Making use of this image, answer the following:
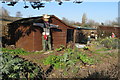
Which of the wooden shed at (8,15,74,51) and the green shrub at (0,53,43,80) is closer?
the green shrub at (0,53,43,80)

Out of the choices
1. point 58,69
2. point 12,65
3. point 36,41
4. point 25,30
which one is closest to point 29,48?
point 36,41

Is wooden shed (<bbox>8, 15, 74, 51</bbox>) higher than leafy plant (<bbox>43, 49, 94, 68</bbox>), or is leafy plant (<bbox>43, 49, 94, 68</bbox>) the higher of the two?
wooden shed (<bbox>8, 15, 74, 51</bbox>)

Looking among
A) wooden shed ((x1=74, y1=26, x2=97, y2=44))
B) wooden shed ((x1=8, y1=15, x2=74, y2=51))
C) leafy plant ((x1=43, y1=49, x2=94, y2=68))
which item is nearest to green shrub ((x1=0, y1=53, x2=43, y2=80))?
leafy plant ((x1=43, y1=49, x2=94, y2=68))

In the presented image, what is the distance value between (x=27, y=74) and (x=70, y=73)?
5.02 feet

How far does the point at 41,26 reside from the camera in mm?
9891

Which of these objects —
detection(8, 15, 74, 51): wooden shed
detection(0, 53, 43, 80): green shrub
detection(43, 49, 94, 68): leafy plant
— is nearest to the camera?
detection(0, 53, 43, 80): green shrub

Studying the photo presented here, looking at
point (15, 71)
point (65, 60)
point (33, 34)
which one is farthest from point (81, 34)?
point (15, 71)

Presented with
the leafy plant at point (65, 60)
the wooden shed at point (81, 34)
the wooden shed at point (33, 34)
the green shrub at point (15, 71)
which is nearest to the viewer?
the green shrub at point (15, 71)

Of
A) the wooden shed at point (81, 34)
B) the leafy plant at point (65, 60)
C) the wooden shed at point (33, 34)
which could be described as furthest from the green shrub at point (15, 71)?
the wooden shed at point (81, 34)

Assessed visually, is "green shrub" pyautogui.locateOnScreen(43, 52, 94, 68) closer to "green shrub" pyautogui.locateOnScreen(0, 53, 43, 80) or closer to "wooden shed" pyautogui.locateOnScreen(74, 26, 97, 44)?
"green shrub" pyautogui.locateOnScreen(0, 53, 43, 80)

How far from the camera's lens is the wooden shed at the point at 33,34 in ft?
32.2

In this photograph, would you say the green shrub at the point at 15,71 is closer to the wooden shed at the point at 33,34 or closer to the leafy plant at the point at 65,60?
the leafy plant at the point at 65,60

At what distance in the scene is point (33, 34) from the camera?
31.8ft

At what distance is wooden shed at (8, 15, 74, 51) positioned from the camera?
9805mm
